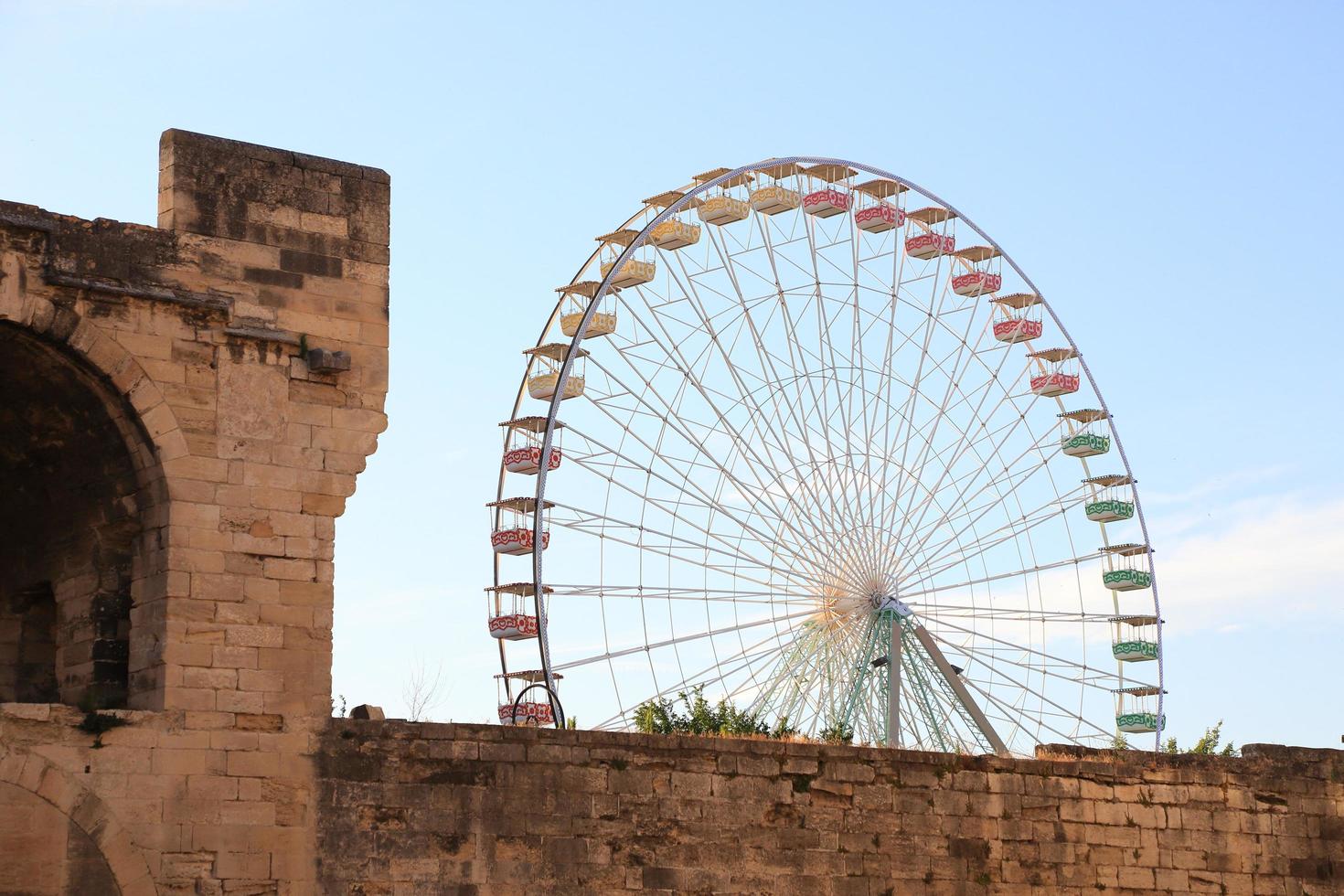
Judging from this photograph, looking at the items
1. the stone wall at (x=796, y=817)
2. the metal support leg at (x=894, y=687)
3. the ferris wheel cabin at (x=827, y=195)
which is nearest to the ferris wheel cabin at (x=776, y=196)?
the ferris wheel cabin at (x=827, y=195)

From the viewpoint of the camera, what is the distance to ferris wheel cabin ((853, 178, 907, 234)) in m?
30.3

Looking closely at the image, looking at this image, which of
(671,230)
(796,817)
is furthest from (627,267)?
(796,817)

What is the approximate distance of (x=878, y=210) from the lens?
1194 inches

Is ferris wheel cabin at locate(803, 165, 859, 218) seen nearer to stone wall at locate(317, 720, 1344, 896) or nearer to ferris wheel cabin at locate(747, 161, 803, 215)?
ferris wheel cabin at locate(747, 161, 803, 215)

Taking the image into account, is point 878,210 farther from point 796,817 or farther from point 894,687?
point 796,817

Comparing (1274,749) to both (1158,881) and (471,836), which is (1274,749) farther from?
(471,836)

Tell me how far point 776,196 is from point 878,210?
2159mm

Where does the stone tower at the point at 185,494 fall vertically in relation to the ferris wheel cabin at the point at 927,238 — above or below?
below

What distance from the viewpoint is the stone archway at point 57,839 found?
11.0 meters

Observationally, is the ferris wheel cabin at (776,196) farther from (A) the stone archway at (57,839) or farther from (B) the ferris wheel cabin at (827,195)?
(A) the stone archway at (57,839)

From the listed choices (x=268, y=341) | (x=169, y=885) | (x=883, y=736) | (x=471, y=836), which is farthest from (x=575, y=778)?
(x=883, y=736)

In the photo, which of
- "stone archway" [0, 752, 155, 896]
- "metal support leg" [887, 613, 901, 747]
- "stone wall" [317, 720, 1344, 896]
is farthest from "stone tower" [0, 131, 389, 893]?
"metal support leg" [887, 613, 901, 747]

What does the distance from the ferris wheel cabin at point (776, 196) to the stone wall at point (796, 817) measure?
15.0m

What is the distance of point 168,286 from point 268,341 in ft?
2.34
